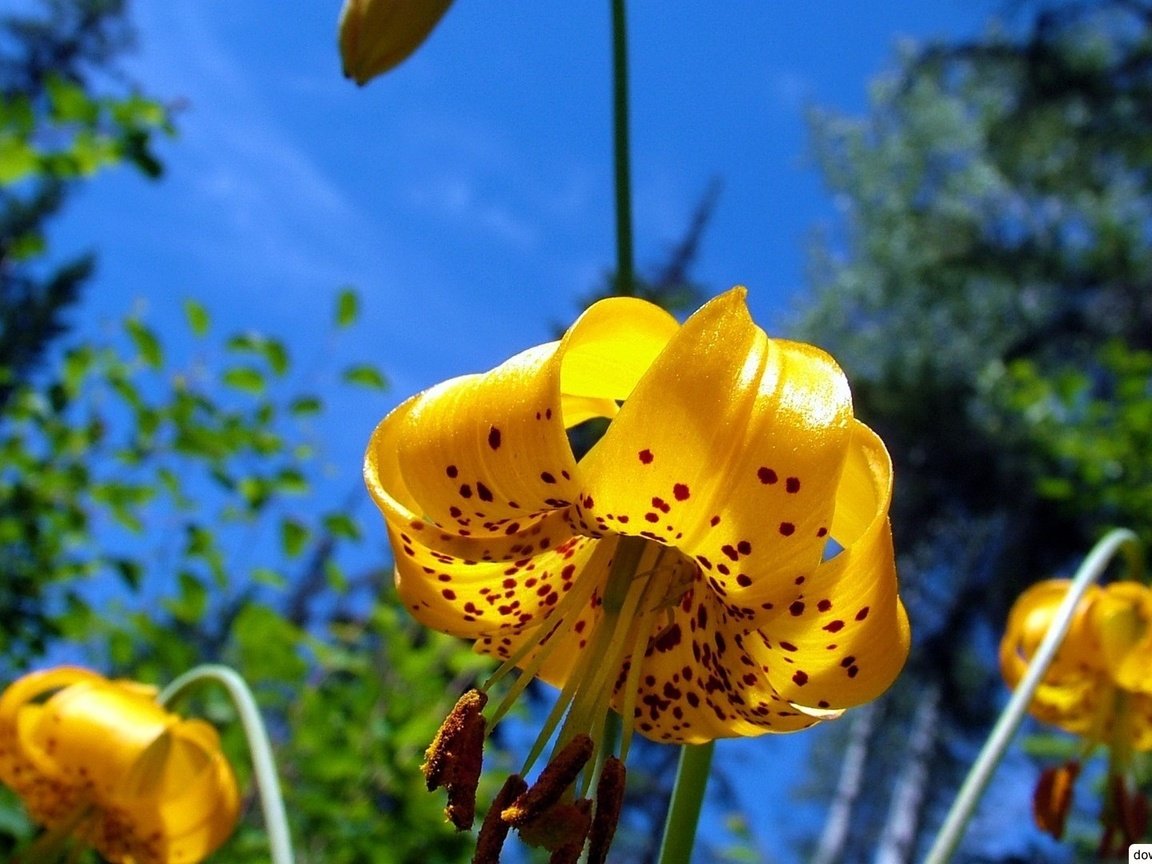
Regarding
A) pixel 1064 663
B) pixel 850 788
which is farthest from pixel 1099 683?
pixel 850 788

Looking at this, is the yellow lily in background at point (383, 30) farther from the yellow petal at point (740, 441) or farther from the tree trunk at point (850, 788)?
the tree trunk at point (850, 788)

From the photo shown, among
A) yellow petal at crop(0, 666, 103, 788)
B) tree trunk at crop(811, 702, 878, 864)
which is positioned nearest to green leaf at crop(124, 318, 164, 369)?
yellow petal at crop(0, 666, 103, 788)

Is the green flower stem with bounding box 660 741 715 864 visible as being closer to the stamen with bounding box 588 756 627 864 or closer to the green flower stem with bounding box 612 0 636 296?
the stamen with bounding box 588 756 627 864

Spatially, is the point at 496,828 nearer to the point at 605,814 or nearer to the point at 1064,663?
the point at 605,814

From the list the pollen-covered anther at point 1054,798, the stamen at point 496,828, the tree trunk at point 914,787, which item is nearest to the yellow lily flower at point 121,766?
the stamen at point 496,828

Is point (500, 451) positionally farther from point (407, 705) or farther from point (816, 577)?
point (407, 705)

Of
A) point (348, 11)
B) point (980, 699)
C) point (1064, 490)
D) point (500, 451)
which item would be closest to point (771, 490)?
point (500, 451)

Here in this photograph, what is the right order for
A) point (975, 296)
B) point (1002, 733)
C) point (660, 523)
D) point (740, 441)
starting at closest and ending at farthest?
point (740, 441)
point (660, 523)
point (1002, 733)
point (975, 296)
